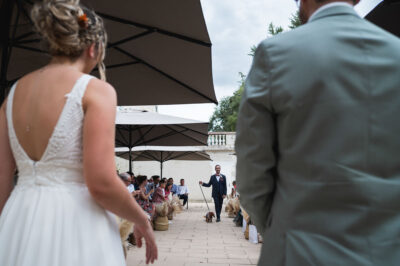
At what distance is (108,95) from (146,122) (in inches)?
244

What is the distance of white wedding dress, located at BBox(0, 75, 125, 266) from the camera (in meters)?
1.18

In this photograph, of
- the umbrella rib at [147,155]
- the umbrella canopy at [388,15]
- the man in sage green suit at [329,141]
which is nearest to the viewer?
the man in sage green suit at [329,141]

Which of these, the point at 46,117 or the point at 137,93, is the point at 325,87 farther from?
the point at 137,93

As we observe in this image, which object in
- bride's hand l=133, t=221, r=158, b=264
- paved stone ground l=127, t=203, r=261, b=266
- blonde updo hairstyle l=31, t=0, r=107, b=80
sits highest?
blonde updo hairstyle l=31, t=0, r=107, b=80

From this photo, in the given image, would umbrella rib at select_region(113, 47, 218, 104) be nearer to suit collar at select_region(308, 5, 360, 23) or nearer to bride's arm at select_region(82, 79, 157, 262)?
bride's arm at select_region(82, 79, 157, 262)

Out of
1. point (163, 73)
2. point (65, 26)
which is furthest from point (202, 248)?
point (65, 26)

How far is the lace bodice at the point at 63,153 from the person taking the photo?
1.21m

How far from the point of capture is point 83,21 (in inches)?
50.4

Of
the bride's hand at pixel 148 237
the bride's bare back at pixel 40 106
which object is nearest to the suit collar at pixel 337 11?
the bride's bare back at pixel 40 106

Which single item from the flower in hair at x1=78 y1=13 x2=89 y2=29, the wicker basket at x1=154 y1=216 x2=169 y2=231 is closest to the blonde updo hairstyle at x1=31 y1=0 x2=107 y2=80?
the flower in hair at x1=78 y1=13 x2=89 y2=29

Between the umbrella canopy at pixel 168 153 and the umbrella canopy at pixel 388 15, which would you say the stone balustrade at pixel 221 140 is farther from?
the umbrella canopy at pixel 388 15

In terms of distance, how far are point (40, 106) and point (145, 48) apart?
315cm

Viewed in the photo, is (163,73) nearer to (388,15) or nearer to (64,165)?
(388,15)

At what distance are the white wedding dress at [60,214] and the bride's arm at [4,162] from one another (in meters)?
0.09
